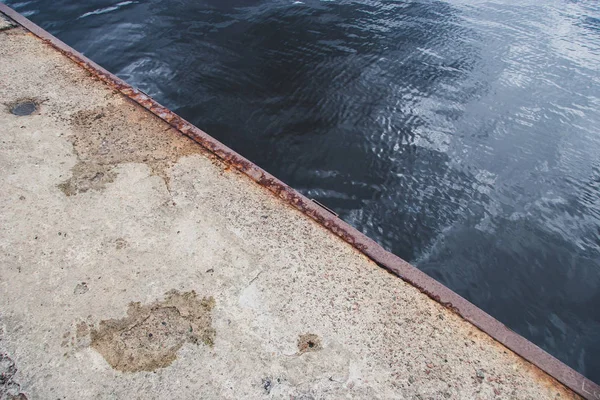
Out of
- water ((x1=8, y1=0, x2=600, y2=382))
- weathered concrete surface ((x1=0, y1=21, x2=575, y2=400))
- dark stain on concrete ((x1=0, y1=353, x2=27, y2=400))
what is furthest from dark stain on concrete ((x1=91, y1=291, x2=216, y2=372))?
water ((x1=8, y1=0, x2=600, y2=382))

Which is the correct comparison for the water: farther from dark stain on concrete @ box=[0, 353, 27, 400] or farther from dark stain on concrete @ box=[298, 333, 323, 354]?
dark stain on concrete @ box=[0, 353, 27, 400]

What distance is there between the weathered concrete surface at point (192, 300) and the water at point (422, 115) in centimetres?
129

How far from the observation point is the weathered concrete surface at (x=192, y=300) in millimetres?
1748

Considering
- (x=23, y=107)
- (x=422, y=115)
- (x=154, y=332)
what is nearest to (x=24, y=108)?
(x=23, y=107)

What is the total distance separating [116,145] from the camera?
2785 mm

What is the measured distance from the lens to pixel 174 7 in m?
6.56

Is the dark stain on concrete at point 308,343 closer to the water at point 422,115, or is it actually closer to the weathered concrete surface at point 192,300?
the weathered concrete surface at point 192,300

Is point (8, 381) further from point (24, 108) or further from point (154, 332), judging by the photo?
point (24, 108)

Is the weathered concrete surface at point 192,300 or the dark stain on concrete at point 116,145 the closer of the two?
the weathered concrete surface at point 192,300

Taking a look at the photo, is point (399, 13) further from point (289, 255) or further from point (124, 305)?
point (124, 305)

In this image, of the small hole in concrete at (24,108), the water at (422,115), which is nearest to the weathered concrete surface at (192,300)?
the small hole in concrete at (24,108)

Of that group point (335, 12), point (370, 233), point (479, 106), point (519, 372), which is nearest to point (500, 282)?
point (370, 233)

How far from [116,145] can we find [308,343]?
6.82 feet

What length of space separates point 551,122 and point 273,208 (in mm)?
4367
